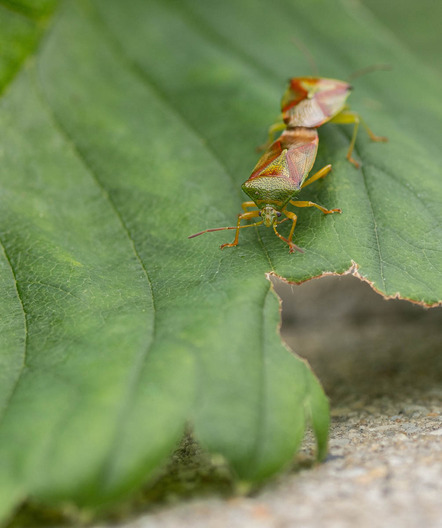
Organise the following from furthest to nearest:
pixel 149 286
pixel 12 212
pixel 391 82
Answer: pixel 391 82, pixel 12 212, pixel 149 286

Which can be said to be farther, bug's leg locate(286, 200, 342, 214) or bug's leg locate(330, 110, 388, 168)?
bug's leg locate(330, 110, 388, 168)

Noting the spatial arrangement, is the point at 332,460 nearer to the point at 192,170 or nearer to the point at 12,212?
the point at 192,170

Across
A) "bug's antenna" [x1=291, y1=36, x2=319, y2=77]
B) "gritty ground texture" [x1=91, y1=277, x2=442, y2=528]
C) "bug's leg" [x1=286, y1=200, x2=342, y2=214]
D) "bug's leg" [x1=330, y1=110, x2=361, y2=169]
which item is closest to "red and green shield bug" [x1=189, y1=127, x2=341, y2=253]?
"bug's leg" [x1=286, y1=200, x2=342, y2=214]

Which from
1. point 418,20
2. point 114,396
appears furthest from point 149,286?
point 418,20

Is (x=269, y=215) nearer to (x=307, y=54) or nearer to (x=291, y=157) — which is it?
(x=291, y=157)

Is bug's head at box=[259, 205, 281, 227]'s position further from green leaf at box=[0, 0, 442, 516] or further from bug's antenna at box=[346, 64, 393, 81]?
bug's antenna at box=[346, 64, 393, 81]

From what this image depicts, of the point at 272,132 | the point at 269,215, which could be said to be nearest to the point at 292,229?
the point at 269,215
